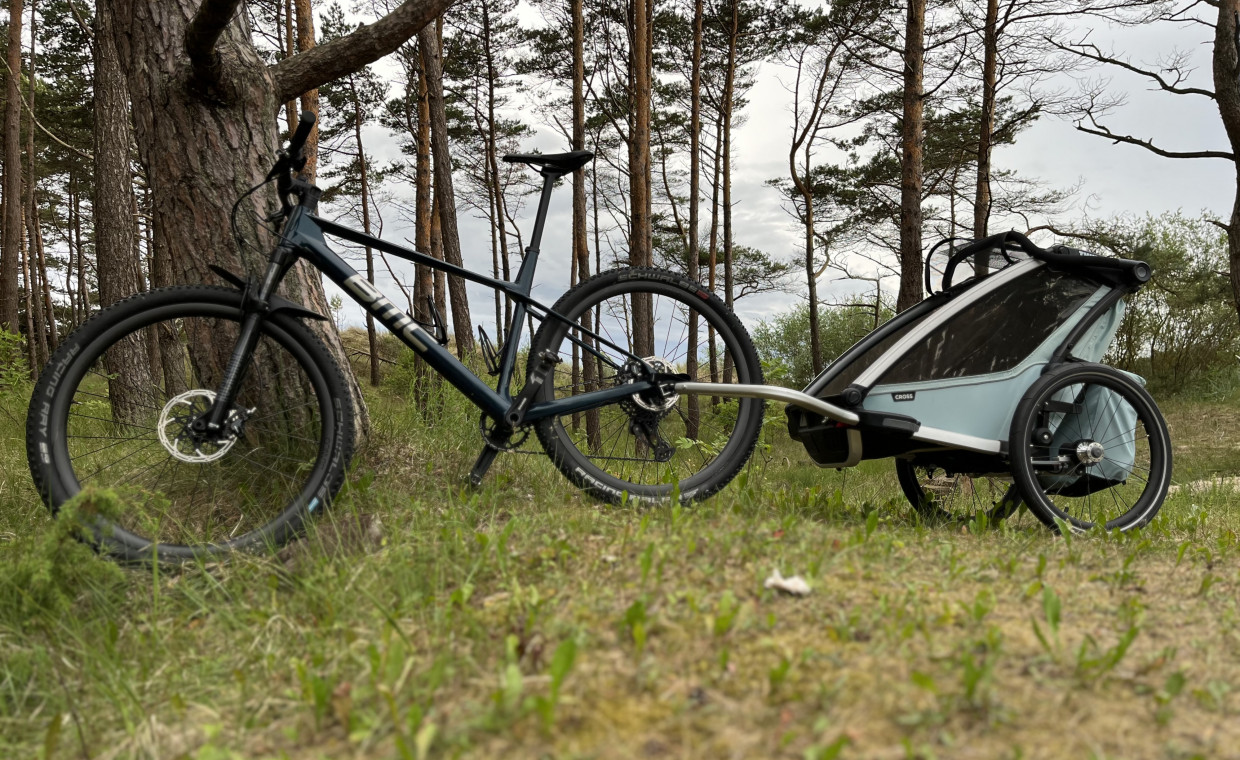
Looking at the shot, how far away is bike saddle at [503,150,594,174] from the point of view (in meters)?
3.18

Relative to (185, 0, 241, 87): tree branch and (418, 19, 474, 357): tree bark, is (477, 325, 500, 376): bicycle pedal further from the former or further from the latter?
(418, 19, 474, 357): tree bark

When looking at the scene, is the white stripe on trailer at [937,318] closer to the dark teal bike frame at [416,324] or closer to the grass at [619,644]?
the grass at [619,644]

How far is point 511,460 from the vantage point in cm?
402

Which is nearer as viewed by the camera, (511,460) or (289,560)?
(289,560)

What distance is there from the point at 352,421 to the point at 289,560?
1.87 ft

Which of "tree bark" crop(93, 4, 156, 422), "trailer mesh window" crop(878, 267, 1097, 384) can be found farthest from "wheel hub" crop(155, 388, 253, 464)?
"tree bark" crop(93, 4, 156, 422)

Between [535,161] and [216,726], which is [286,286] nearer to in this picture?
[535,161]

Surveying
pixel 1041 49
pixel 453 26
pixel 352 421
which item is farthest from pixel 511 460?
pixel 453 26

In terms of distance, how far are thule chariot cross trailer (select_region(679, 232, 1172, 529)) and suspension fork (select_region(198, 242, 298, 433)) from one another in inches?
75.8

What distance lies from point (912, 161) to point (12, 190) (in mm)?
14146

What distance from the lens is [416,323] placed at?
3172mm

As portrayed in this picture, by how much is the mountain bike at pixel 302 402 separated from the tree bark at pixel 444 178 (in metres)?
6.44

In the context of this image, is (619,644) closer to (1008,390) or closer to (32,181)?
(1008,390)

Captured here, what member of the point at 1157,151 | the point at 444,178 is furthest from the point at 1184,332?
the point at 444,178
